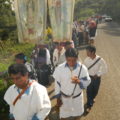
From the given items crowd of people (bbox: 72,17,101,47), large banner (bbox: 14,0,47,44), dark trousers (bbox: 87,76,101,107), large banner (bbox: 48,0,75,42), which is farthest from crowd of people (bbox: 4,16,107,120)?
crowd of people (bbox: 72,17,101,47)

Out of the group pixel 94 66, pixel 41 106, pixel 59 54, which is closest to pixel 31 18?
pixel 94 66

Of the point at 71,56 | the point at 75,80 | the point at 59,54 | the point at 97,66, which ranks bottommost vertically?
the point at 59,54

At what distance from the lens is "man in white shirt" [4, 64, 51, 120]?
3891mm

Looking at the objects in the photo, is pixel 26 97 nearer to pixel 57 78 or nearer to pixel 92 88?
pixel 57 78

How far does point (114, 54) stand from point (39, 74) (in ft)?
28.5

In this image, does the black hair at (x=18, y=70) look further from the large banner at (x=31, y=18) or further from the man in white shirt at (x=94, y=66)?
the man in white shirt at (x=94, y=66)

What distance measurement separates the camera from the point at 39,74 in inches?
344

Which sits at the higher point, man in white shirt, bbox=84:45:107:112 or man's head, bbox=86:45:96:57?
man's head, bbox=86:45:96:57

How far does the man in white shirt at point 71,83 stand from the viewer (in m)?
5.29

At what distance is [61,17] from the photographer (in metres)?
6.39

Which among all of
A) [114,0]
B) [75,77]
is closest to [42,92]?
[75,77]

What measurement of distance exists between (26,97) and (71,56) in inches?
60.4

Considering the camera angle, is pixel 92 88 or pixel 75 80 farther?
pixel 92 88

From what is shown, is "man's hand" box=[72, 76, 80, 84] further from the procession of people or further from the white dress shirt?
the white dress shirt
